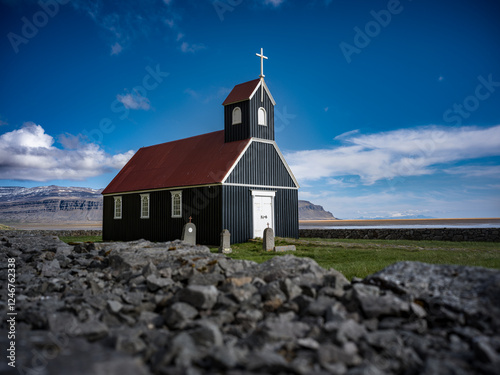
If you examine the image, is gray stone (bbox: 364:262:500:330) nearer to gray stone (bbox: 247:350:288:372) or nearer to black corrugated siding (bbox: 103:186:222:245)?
gray stone (bbox: 247:350:288:372)

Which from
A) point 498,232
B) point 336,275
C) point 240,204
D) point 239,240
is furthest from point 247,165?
point 336,275

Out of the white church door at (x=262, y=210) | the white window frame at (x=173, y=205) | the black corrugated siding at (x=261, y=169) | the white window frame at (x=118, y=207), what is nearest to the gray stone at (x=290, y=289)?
the black corrugated siding at (x=261, y=169)

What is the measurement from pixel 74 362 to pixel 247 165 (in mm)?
19322

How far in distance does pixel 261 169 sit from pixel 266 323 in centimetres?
1888

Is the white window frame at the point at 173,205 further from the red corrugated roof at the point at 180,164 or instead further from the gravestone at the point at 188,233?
the gravestone at the point at 188,233

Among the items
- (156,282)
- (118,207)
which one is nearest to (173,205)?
(118,207)

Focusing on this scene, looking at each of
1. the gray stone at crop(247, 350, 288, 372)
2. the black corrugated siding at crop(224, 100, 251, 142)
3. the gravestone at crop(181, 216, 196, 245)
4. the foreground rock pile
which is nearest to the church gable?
the black corrugated siding at crop(224, 100, 251, 142)

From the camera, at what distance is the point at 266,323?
555 cm

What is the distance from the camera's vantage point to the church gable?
22.9m

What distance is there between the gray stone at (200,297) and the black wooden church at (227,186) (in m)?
15.0

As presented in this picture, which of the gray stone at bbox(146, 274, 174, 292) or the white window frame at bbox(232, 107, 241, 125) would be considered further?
the white window frame at bbox(232, 107, 241, 125)

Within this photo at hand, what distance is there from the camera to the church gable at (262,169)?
901 inches

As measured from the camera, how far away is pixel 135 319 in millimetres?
6668

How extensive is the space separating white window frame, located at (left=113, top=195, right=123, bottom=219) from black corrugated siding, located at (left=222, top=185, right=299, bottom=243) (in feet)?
34.4
